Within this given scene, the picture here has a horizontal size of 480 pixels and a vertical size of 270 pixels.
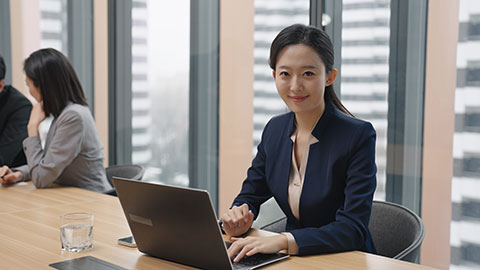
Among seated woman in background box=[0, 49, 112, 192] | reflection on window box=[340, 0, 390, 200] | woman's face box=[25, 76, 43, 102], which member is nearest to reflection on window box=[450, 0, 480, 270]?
reflection on window box=[340, 0, 390, 200]

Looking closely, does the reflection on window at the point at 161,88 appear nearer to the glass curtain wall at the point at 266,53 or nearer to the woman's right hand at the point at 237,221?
the glass curtain wall at the point at 266,53

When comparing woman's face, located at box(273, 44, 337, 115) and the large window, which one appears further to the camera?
the large window

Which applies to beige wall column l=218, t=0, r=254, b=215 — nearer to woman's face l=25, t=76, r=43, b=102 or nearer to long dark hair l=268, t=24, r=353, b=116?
woman's face l=25, t=76, r=43, b=102

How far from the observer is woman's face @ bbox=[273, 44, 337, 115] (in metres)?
1.86

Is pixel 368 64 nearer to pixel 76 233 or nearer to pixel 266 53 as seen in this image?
pixel 266 53

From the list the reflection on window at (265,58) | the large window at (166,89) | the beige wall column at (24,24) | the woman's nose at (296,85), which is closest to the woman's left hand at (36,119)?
the large window at (166,89)

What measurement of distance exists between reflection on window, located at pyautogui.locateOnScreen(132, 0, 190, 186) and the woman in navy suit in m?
2.09

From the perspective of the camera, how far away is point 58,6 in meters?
5.26

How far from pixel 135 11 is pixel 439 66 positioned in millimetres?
2845

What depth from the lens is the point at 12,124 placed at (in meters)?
3.58

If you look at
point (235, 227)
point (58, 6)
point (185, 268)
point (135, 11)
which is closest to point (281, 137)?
point (235, 227)

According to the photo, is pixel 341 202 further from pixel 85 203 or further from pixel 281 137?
pixel 85 203

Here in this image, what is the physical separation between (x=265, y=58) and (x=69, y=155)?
140cm

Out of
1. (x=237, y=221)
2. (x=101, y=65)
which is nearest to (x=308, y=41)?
(x=237, y=221)
